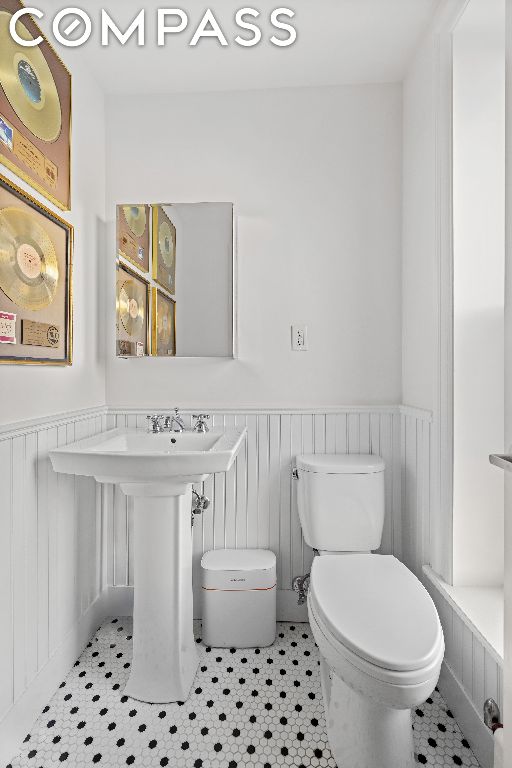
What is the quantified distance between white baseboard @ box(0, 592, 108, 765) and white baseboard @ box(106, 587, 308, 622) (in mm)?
72

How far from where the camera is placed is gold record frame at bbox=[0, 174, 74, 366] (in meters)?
1.30

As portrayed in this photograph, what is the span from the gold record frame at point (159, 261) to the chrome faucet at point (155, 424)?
0.53 meters

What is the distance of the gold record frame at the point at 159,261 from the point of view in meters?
1.93

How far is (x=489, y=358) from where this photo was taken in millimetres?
1515

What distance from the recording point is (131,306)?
1940 millimetres

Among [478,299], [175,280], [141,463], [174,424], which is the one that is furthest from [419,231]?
[141,463]

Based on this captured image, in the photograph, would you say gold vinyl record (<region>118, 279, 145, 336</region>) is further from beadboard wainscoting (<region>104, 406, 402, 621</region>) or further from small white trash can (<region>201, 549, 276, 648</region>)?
small white trash can (<region>201, 549, 276, 648</region>)

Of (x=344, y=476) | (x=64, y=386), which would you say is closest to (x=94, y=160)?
(x=64, y=386)

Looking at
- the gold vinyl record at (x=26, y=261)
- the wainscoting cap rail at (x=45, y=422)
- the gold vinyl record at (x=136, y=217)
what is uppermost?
the gold vinyl record at (x=136, y=217)

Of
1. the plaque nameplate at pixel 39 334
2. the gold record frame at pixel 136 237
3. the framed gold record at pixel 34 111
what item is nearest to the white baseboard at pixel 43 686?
the plaque nameplate at pixel 39 334

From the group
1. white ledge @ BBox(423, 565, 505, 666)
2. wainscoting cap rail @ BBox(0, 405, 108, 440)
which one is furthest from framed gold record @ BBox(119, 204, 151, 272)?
white ledge @ BBox(423, 565, 505, 666)

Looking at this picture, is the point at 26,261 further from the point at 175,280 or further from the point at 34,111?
the point at 175,280

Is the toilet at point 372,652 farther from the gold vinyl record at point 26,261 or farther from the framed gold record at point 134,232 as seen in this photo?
the framed gold record at point 134,232

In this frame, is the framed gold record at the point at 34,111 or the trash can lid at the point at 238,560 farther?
the trash can lid at the point at 238,560
